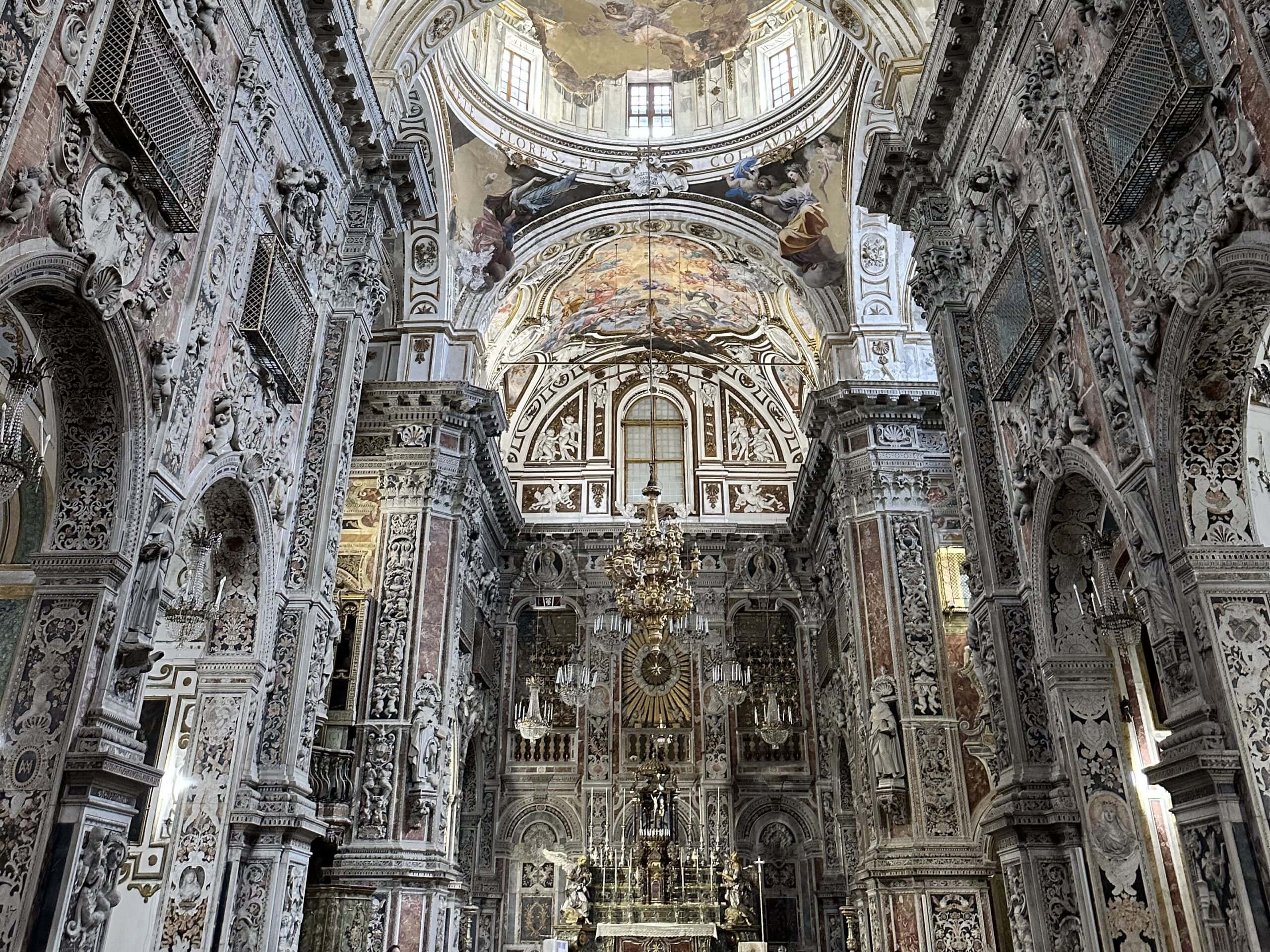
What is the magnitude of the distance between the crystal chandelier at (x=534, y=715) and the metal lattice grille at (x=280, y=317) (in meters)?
9.29

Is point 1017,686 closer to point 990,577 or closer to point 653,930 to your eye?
point 990,577

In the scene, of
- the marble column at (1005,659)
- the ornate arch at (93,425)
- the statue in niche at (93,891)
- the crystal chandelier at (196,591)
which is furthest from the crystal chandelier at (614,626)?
the statue in niche at (93,891)

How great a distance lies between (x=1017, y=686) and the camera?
895 centimetres

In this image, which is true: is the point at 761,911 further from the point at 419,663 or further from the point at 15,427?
the point at 15,427

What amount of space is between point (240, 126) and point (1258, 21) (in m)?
6.97

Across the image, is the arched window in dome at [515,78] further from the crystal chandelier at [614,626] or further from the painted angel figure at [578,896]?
the painted angel figure at [578,896]

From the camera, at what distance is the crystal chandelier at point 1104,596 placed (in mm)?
7637

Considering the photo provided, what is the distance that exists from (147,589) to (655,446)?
18.5 m

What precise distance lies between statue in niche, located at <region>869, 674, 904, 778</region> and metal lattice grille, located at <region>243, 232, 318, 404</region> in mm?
9355

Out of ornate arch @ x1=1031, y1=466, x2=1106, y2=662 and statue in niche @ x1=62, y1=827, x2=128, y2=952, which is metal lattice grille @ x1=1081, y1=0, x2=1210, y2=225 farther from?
statue in niche @ x1=62, y1=827, x2=128, y2=952

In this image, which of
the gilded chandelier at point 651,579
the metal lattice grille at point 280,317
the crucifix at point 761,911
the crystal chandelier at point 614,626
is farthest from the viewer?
the crucifix at point 761,911

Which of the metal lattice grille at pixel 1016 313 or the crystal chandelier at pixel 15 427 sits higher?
the metal lattice grille at pixel 1016 313

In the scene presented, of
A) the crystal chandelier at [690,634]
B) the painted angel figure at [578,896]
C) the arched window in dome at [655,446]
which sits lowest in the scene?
the painted angel figure at [578,896]

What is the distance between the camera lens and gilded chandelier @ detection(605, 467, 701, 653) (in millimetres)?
15367
